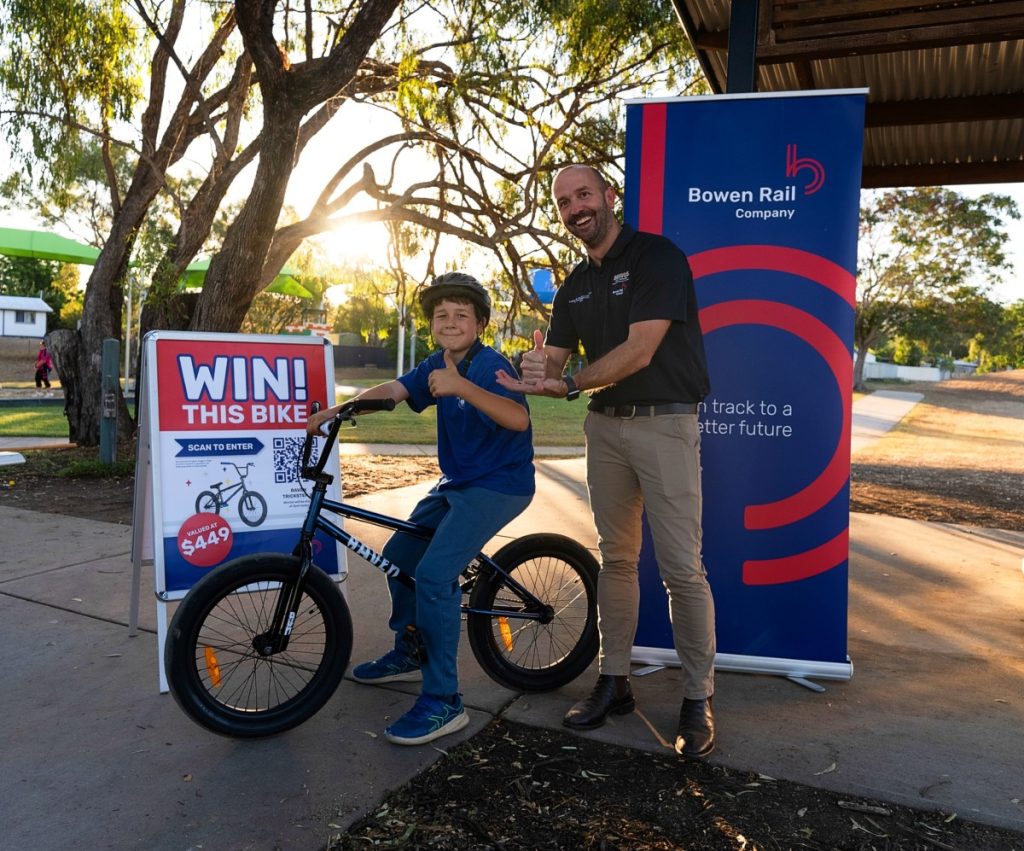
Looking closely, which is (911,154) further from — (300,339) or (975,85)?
(300,339)

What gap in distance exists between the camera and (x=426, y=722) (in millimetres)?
3170

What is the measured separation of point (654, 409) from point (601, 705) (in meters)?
1.17

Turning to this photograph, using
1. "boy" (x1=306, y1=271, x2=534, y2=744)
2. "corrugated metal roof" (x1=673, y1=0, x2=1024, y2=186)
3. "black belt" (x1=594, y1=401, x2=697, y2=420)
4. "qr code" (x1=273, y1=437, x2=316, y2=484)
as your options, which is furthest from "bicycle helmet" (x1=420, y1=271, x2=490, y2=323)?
"corrugated metal roof" (x1=673, y1=0, x2=1024, y2=186)

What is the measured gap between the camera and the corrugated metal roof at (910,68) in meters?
4.27

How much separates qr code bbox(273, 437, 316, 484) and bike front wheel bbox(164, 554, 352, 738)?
554 millimetres

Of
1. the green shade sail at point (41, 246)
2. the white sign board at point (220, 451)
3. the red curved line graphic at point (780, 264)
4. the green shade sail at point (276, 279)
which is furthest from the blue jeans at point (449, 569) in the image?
the green shade sail at point (41, 246)

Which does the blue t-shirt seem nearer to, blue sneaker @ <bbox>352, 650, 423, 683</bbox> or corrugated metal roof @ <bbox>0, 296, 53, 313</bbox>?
blue sneaker @ <bbox>352, 650, 423, 683</bbox>

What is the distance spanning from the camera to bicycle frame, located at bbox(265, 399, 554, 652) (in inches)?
128

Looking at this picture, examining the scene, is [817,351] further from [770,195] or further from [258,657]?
[258,657]

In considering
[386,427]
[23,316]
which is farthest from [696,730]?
[23,316]

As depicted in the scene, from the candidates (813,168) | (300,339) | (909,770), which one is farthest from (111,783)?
(813,168)

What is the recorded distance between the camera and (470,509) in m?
3.29

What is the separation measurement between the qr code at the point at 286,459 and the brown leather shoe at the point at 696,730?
194cm

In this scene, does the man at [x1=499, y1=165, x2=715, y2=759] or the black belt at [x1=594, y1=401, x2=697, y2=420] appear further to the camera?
the black belt at [x1=594, y1=401, x2=697, y2=420]
